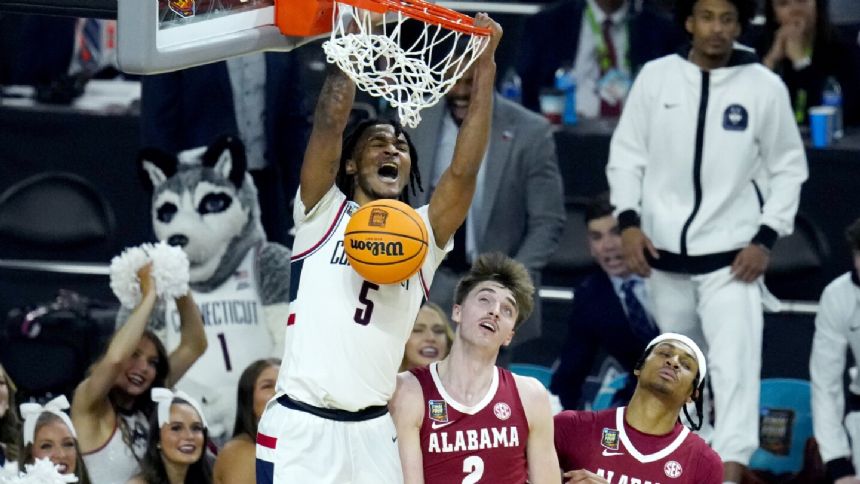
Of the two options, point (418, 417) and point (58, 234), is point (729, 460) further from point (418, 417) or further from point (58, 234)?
point (58, 234)

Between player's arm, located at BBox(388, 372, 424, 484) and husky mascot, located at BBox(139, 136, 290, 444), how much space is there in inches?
91.7

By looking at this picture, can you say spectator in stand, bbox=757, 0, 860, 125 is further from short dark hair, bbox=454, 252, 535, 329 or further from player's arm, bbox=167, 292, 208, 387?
short dark hair, bbox=454, 252, 535, 329

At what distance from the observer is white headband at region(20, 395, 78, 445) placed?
7758 millimetres

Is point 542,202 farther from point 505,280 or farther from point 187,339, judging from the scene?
point 505,280

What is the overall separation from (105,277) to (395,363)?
3.85 m

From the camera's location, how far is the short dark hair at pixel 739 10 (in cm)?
870

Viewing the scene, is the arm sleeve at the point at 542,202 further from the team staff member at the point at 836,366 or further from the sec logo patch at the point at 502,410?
the sec logo patch at the point at 502,410

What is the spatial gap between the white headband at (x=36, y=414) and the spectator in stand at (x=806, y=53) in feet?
14.2

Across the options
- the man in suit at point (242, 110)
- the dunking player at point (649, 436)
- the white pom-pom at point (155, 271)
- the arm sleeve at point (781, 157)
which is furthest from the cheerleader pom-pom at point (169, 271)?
the arm sleeve at point (781, 157)

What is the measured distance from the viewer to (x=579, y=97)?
10.5m

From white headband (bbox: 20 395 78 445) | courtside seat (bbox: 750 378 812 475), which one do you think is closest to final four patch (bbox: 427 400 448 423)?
white headband (bbox: 20 395 78 445)

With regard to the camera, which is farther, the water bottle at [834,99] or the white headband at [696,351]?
the water bottle at [834,99]

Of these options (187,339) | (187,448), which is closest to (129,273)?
(187,339)

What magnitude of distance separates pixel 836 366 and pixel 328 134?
11.6 feet
